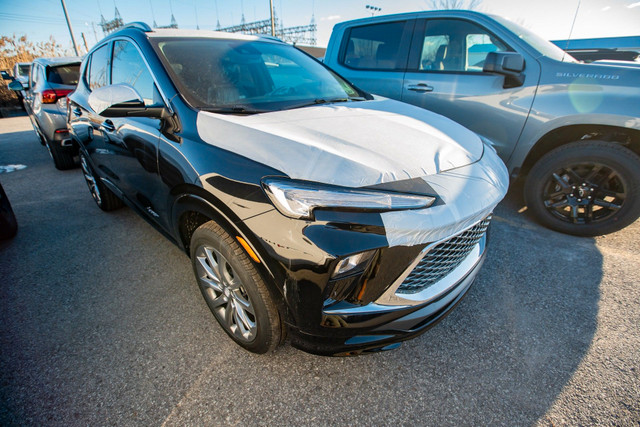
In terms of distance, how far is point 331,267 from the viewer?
1.13 metres

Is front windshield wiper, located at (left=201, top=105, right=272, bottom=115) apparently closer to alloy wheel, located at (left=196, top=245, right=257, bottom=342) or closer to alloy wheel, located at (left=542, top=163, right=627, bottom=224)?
alloy wheel, located at (left=196, top=245, right=257, bottom=342)

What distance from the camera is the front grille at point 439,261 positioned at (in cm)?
128

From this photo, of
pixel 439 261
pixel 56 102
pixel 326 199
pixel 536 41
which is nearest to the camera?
pixel 326 199

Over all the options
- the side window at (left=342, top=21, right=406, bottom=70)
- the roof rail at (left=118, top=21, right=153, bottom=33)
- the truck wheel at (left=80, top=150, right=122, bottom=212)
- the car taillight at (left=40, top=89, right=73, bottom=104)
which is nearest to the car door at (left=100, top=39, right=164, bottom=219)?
the roof rail at (left=118, top=21, right=153, bottom=33)

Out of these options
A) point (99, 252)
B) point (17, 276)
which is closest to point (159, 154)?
point (99, 252)

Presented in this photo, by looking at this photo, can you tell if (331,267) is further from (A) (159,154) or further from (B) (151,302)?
(B) (151,302)

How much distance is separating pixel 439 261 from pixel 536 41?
2911 mm

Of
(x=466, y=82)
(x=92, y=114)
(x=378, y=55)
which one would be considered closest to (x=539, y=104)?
(x=466, y=82)

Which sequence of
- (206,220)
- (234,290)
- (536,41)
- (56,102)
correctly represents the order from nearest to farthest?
(234,290)
(206,220)
(536,41)
(56,102)

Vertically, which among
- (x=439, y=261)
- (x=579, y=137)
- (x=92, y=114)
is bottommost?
(x=439, y=261)

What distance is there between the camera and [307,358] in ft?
5.50

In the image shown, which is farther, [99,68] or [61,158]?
[61,158]

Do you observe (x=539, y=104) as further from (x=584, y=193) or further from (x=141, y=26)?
(x=141, y=26)

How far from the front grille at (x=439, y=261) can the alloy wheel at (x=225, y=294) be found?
29.2 inches
